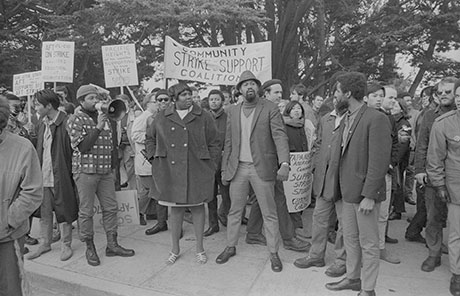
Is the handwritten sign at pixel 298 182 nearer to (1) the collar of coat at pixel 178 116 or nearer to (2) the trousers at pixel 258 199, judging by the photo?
(2) the trousers at pixel 258 199

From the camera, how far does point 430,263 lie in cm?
445

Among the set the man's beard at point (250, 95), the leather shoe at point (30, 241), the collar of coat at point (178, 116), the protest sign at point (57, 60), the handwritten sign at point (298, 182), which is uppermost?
the protest sign at point (57, 60)

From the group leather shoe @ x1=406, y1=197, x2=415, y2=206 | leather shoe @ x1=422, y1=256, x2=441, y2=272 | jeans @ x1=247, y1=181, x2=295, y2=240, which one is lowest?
leather shoe @ x1=422, y1=256, x2=441, y2=272

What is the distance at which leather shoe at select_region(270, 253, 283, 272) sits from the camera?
174 inches

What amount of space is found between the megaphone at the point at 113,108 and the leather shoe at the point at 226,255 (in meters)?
1.97

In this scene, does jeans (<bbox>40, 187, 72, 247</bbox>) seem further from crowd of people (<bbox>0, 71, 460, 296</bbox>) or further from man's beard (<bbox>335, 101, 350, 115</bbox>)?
man's beard (<bbox>335, 101, 350, 115</bbox>)

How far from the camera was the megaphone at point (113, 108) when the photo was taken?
4709 millimetres

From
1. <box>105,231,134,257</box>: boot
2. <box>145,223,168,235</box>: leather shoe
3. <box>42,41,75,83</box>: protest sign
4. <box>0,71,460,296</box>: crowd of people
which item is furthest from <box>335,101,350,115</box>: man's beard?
<box>42,41,75,83</box>: protest sign

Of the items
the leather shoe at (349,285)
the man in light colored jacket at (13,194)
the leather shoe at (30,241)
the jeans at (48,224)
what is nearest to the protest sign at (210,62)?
the jeans at (48,224)

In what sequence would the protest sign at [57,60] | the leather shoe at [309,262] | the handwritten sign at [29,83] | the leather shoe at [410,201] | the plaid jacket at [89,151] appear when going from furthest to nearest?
the handwritten sign at [29,83]
the protest sign at [57,60]
the leather shoe at [410,201]
the plaid jacket at [89,151]
the leather shoe at [309,262]

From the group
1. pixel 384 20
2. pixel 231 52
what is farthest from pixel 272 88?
pixel 384 20

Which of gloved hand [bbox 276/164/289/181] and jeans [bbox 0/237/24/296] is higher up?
gloved hand [bbox 276/164/289/181]

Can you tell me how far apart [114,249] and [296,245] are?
2.17m

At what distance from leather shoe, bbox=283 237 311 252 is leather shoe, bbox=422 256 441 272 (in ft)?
4.13
